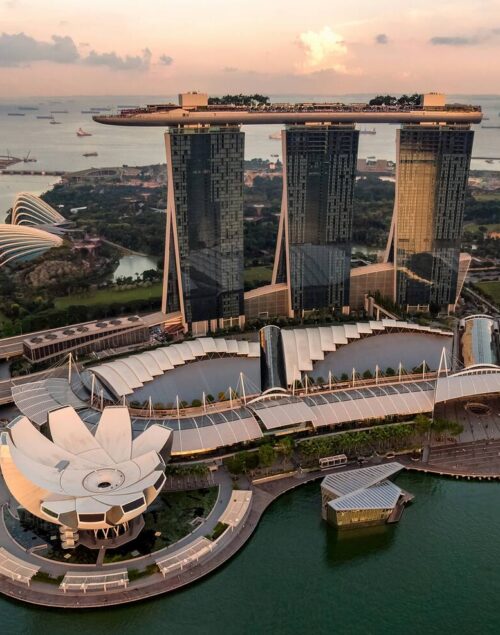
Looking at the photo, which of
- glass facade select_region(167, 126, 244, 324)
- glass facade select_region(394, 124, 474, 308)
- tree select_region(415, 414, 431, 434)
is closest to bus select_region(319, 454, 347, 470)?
tree select_region(415, 414, 431, 434)

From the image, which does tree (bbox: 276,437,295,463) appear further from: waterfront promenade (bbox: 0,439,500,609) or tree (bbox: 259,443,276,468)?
waterfront promenade (bbox: 0,439,500,609)

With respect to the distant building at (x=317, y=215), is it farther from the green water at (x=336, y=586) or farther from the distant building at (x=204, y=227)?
the green water at (x=336, y=586)

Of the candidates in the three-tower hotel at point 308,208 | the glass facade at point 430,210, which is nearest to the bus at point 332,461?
the three-tower hotel at point 308,208

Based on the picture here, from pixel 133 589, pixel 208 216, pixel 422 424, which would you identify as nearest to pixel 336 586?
pixel 133 589

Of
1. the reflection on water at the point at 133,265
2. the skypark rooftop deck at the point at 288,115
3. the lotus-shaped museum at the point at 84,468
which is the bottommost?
the reflection on water at the point at 133,265

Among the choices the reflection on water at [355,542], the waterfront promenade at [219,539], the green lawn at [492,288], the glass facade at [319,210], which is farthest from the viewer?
the green lawn at [492,288]

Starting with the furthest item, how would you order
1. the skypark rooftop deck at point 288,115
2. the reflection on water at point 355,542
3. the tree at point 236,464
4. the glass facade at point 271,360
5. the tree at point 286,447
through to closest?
the skypark rooftop deck at point 288,115 → the glass facade at point 271,360 → the tree at point 286,447 → the tree at point 236,464 → the reflection on water at point 355,542

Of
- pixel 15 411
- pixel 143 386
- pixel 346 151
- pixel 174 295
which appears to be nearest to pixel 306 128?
pixel 346 151
